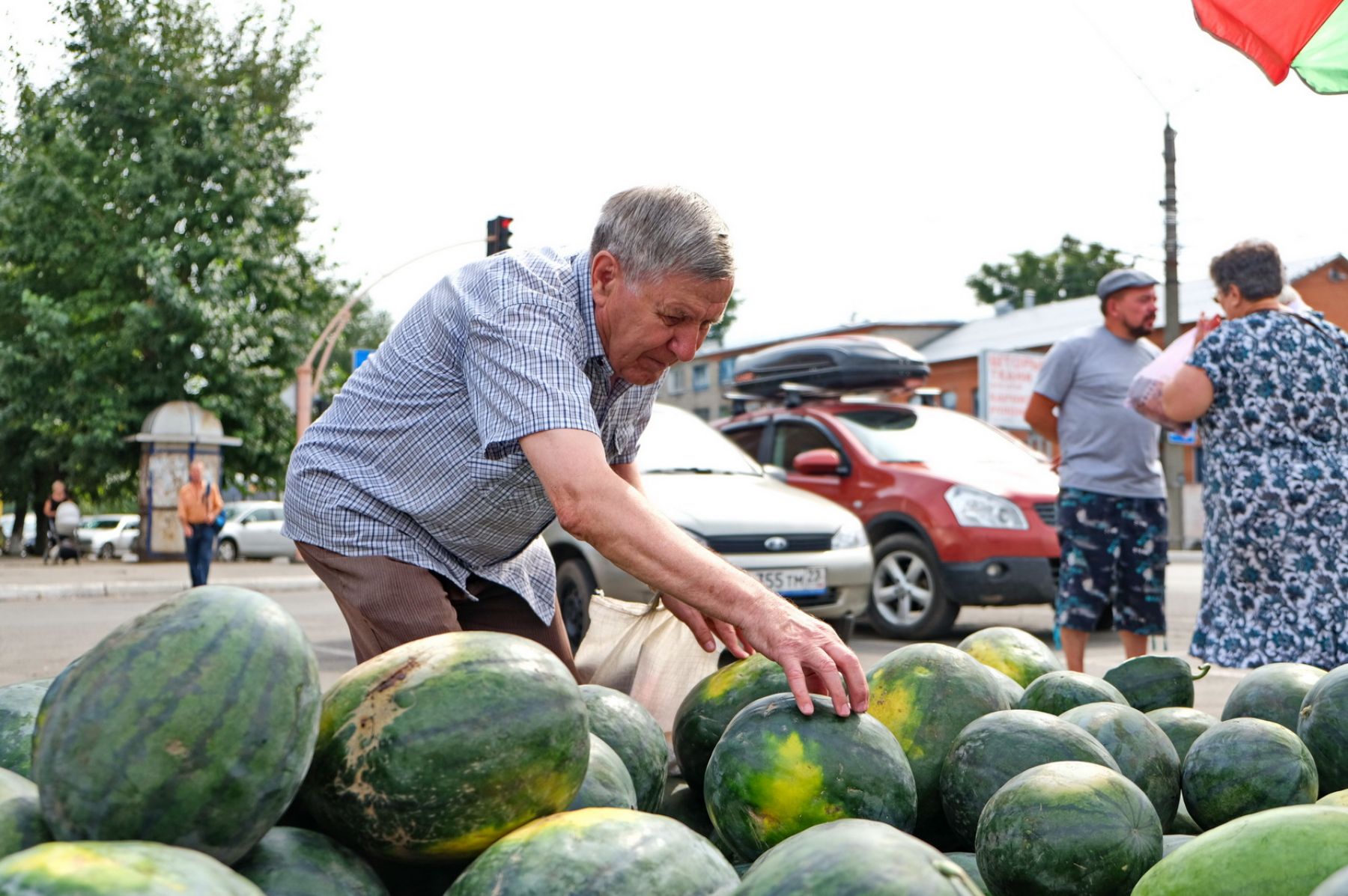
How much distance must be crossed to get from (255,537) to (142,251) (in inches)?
335

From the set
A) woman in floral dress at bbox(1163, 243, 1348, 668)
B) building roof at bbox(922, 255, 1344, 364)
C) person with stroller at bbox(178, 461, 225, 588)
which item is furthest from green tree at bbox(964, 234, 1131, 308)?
woman in floral dress at bbox(1163, 243, 1348, 668)

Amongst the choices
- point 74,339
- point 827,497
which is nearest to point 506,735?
point 827,497

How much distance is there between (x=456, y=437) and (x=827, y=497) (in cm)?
716

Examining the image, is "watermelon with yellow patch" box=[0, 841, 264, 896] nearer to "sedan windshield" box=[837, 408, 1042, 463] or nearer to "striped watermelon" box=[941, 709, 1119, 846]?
"striped watermelon" box=[941, 709, 1119, 846]

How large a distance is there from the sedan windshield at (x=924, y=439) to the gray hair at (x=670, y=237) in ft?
23.1

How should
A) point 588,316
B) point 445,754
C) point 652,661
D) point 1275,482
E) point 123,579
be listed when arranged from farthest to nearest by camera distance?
1. point 123,579
2. point 1275,482
3. point 652,661
4. point 588,316
5. point 445,754

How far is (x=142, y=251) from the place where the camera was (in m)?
24.0

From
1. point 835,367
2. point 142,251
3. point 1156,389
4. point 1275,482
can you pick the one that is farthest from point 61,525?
point 1275,482

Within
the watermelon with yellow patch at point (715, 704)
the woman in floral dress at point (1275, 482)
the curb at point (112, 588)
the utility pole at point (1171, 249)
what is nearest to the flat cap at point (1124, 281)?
the woman in floral dress at point (1275, 482)

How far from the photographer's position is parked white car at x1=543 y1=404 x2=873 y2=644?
23.7 feet

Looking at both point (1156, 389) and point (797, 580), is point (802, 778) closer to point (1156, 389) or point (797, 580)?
point (1156, 389)

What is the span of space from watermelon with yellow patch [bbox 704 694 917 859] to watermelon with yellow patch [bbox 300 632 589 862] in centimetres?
24

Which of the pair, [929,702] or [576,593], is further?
[576,593]

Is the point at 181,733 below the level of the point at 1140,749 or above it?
above
